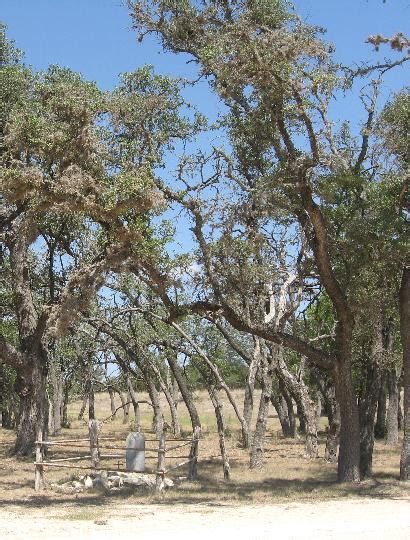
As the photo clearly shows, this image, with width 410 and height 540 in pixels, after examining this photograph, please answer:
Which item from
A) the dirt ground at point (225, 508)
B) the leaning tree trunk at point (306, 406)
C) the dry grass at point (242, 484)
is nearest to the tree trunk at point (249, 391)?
the dry grass at point (242, 484)

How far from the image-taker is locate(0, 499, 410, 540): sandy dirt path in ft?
31.4

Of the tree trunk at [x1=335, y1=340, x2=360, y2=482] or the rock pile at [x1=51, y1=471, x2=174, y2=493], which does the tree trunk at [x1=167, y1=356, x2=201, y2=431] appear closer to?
the rock pile at [x1=51, y1=471, x2=174, y2=493]

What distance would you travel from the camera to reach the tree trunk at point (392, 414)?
27344 millimetres

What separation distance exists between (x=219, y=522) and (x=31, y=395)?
10.8m

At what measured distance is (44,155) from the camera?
48.5ft

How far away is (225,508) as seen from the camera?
491 inches

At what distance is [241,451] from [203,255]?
12.4 metres

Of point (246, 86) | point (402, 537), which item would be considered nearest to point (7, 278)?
point (246, 86)

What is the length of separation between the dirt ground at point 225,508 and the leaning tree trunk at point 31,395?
123cm

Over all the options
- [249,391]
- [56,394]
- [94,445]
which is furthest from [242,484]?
[56,394]

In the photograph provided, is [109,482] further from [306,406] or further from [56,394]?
[56,394]

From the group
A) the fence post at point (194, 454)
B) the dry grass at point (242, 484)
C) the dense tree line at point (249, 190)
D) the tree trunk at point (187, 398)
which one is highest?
the dense tree line at point (249, 190)

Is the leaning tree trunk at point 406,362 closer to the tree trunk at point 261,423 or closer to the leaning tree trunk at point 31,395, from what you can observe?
the tree trunk at point 261,423

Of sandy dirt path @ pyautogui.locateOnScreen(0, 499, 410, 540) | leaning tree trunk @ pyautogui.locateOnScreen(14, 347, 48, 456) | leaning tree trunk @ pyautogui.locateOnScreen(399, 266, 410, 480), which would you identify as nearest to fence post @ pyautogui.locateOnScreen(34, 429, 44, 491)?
sandy dirt path @ pyautogui.locateOnScreen(0, 499, 410, 540)
